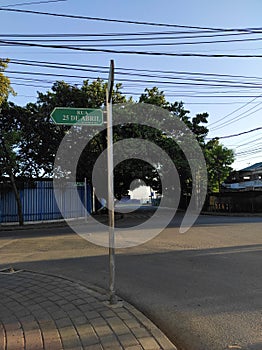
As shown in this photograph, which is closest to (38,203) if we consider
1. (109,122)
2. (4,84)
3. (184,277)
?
(4,84)

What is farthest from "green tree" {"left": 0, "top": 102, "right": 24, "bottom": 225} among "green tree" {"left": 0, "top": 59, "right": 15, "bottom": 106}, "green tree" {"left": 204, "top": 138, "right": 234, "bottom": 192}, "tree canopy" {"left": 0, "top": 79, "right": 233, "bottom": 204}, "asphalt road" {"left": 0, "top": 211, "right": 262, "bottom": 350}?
"green tree" {"left": 204, "top": 138, "right": 234, "bottom": 192}

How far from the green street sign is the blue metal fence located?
16752 millimetres

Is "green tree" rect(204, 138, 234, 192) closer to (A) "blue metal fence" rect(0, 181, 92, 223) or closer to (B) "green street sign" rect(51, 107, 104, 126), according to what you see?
(A) "blue metal fence" rect(0, 181, 92, 223)

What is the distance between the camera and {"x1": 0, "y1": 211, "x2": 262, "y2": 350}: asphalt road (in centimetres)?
416

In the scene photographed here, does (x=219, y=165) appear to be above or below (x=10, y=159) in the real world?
above

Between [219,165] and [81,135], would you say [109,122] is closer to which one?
[81,135]

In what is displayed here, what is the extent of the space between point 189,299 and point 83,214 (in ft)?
63.7

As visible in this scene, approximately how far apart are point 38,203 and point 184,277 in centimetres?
1637

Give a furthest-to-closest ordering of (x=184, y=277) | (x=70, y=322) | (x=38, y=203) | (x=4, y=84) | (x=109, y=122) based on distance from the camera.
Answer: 1. (x=38, y=203)
2. (x=4, y=84)
3. (x=184, y=277)
4. (x=109, y=122)
5. (x=70, y=322)

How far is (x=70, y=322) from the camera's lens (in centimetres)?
426

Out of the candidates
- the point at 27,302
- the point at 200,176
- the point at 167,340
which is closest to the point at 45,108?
the point at 200,176

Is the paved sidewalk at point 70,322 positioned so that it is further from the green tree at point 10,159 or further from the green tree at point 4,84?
the green tree at point 10,159

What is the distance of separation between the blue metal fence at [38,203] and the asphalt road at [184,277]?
8.91 metres

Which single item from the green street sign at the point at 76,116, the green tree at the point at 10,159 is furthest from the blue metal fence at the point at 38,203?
the green street sign at the point at 76,116
